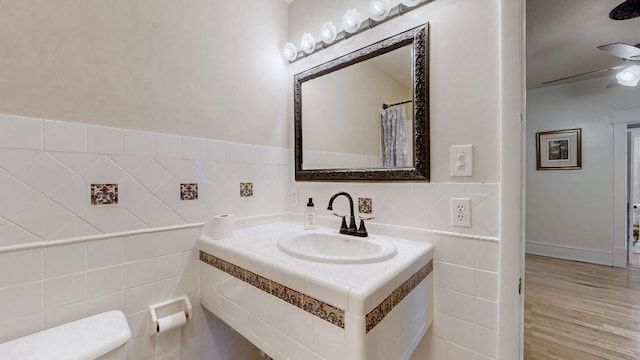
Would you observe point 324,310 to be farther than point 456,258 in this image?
No

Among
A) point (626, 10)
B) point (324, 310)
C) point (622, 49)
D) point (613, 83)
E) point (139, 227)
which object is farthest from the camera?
point (613, 83)

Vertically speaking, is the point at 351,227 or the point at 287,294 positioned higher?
the point at 351,227

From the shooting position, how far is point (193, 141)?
1234 millimetres

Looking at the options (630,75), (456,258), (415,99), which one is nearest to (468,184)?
(456,258)

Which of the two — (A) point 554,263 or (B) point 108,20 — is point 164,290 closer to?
(B) point 108,20

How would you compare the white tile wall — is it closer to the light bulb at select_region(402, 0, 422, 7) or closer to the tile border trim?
the tile border trim

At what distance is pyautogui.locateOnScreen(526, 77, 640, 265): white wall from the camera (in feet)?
10.6

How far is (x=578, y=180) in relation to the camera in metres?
3.42

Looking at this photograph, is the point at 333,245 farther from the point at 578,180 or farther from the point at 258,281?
the point at 578,180

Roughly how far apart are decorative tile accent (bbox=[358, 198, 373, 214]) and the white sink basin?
6.0 inches

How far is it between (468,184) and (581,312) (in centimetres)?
241

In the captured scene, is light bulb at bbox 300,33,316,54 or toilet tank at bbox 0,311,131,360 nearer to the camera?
toilet tank at bbox 0,311,131,360

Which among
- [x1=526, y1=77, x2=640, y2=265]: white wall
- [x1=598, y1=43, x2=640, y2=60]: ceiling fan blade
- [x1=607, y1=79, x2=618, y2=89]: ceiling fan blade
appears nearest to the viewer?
[x1=598, y1=43, x2=640, y2=60]: ceiling fan blade

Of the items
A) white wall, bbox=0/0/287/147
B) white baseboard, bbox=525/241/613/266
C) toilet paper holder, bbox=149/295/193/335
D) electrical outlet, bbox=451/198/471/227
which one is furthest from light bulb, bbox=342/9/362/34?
white baseboard, bbox=525/241/613/266
